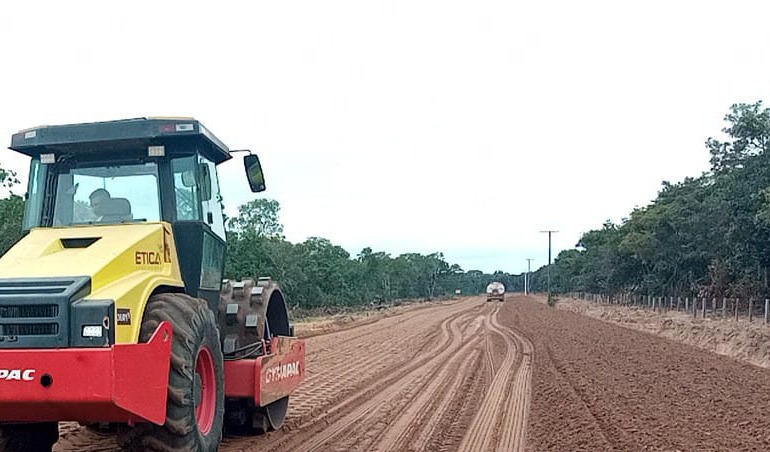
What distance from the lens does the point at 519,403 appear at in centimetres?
1213

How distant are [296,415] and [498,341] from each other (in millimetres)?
16350

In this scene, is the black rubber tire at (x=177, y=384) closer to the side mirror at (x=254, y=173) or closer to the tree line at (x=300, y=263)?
the side mirror at (x=254, y=173)

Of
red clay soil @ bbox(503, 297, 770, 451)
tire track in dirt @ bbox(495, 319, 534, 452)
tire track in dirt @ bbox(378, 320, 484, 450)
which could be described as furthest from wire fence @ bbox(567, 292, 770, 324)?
tire track in dirt @ bbox(378, 320, 484, 450)

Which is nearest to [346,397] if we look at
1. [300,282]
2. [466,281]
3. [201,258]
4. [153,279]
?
[201,258]

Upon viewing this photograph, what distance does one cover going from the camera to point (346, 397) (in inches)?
492

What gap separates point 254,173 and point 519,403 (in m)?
6.28

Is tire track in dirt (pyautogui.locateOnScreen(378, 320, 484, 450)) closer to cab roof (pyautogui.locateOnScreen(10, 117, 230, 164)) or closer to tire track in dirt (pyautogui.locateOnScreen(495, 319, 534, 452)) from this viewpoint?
tire track in dirt (pyautogui.locateOnScreen(495, 319, 534, 452))

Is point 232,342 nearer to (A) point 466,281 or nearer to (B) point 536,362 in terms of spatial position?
(B) point 536,362

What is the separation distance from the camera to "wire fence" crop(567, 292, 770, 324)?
2856cm

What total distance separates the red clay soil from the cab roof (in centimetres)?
516

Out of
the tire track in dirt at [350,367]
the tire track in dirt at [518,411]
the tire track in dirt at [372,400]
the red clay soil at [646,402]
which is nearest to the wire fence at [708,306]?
the red clay soil at [646,402]

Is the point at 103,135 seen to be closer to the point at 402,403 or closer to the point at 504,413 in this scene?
the point at 402,403

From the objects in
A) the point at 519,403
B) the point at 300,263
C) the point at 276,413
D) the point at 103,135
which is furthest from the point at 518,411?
the point at 300,263

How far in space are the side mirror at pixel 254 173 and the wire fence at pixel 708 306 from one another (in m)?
20.8
